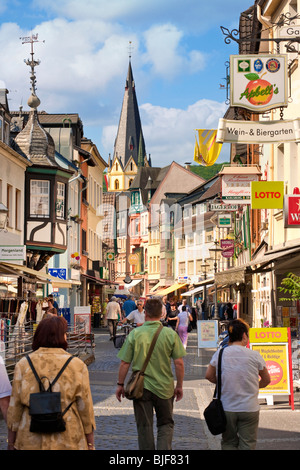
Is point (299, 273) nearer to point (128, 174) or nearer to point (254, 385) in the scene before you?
point (254, 385)

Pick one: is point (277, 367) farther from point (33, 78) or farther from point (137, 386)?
point (33, 78)

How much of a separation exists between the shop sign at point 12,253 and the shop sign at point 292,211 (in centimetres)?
886

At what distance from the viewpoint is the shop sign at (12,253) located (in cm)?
2445

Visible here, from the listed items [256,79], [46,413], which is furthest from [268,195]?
[46,413]

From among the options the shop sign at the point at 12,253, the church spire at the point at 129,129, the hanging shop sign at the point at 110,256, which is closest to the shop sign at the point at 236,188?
the shop sign at the point at 12,253

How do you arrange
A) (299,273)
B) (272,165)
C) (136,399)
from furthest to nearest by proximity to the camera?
(272,165) < (299,273) < (136,399)

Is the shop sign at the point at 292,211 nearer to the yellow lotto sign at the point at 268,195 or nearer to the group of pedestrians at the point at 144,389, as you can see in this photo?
the yellow lotto sign at the point at 268,195

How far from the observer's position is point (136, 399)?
795 cm

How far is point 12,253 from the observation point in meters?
24.6

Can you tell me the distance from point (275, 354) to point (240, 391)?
6.54 meters

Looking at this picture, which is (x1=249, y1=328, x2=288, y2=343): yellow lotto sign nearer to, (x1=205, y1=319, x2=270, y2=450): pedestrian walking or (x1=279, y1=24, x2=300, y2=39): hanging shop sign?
(x1=279, y1=24, x2=300, y2=39): hanging shop sign

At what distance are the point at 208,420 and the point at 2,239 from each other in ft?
68.3
